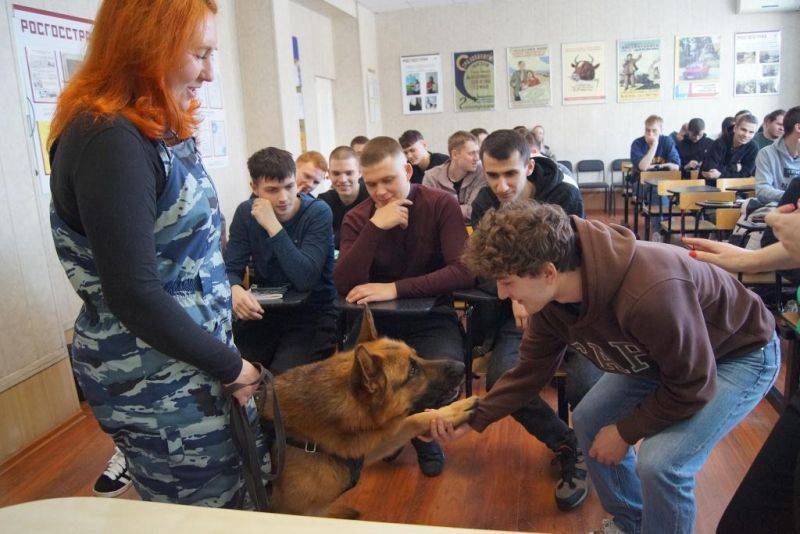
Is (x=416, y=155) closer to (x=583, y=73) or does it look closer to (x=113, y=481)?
(x=113, y=481)

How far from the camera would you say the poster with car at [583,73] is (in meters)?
11.0

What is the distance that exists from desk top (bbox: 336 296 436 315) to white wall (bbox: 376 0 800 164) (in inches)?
370

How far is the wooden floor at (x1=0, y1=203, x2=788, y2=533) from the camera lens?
2.43 m

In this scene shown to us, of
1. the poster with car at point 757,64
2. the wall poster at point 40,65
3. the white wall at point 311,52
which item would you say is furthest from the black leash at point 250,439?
the poster with car at point 757,64

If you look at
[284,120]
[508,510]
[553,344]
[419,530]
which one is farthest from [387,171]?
[284,120]

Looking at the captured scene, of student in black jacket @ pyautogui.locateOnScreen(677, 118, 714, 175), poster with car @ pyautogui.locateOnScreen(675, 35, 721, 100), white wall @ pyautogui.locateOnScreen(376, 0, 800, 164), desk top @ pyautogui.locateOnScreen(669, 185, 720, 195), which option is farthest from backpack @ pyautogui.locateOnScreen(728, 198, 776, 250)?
poster with car @ pyautogui.locateOnScreen(675, 35, 721, 100)

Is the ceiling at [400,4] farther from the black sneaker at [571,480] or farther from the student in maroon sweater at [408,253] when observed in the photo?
the black sneaker at [571,480]

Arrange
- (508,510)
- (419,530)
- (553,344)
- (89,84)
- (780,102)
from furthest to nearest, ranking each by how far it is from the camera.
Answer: (780,102) < (508,510) < (553,344) < (89,84) < (419,530)

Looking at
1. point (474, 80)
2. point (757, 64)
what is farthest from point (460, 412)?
point (757, 64)

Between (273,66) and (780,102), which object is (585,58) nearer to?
(780,102)

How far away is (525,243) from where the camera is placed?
1504 mm

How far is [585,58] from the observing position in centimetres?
1099

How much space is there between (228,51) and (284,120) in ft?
3.05

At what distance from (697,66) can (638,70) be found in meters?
1.03
